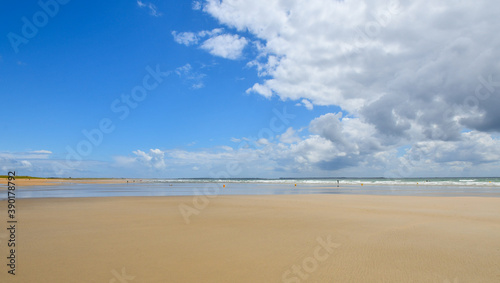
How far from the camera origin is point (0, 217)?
48.7 ft

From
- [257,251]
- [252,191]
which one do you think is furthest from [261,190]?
[257,251]

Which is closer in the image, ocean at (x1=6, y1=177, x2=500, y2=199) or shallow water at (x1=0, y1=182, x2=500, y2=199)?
shallow water at (x1=0, y1=182, x2=500, y2=199)

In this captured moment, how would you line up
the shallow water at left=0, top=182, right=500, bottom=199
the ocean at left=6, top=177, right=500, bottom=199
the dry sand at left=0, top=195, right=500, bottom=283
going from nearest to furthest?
1. the dry sand at left=0, top=195, right=500, bottom=283
2. the shallow water at left=0, top=182, right=500, bottom=199
3. the ocean at left=6, top=177, right=500, bottom=199

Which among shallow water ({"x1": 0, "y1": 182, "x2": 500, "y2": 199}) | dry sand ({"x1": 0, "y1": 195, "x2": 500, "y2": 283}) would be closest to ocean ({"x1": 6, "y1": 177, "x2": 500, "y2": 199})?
shallow water ({"x1": 0, "y1": 182, "x2": 500, "y2": 199})

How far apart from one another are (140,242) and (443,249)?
898cm

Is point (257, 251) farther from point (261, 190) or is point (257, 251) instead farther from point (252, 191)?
point (261, 190)

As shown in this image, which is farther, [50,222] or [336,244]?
[50,222]

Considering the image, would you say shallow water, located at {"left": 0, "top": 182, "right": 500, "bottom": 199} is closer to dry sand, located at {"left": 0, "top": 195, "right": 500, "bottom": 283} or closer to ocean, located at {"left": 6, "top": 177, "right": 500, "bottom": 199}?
ocean, located at {"left": 6, "top": 177, "right": 500, "bottom": 199}

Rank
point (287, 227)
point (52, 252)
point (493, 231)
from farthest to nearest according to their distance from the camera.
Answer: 1. point (287, 227)
2. point (493, 231)
3. point (52, 252)

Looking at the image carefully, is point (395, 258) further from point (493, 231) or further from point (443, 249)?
point (493, 231)

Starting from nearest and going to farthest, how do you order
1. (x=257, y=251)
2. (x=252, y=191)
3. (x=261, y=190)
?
(x=257, y=251) < (x=252, y=191) < (x=261, y=190)

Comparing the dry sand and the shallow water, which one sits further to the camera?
the shallow water

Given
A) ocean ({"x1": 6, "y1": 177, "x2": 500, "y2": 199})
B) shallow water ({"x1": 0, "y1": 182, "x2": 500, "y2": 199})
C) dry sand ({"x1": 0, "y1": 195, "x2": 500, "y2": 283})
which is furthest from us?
ocean ({"x1": 6, "y1": 177, "x2": 500, "y2": 199})

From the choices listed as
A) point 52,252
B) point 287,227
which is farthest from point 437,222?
point 52,252
